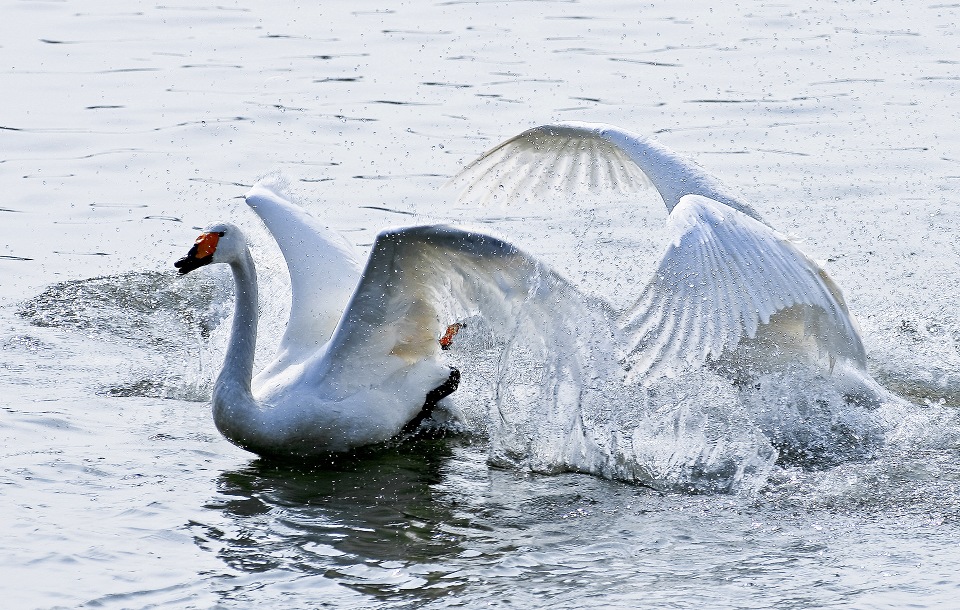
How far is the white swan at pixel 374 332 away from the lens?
7008 mm

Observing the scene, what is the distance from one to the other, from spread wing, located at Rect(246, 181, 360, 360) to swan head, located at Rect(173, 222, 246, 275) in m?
0.65

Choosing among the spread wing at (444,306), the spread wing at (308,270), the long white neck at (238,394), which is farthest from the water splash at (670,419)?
the long white neck at (238,394)

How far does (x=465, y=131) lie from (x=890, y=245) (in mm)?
3988

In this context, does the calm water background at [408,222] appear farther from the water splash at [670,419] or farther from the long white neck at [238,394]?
the long white neck at [238,394]

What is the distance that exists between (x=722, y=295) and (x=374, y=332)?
1.82 meters

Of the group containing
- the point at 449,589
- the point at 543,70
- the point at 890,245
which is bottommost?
the point at 449,589

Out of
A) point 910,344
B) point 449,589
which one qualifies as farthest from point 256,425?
point 910,344

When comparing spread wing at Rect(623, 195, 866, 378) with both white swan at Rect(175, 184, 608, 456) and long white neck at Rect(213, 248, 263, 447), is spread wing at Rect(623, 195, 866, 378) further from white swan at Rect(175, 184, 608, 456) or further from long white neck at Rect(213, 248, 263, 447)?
long white neck at Rect(213, 248, 263, 447)

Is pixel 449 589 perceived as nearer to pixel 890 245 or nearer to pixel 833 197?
pixel 890 245

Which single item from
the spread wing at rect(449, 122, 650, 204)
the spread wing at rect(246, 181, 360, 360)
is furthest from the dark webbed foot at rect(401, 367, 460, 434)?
the spread wing at rect(449, 122, 650, 204)

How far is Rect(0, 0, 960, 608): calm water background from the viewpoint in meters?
6.38

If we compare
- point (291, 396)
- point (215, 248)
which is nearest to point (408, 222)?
point (215, 248)

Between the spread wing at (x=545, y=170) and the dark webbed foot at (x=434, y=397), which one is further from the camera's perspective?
the spread wing at (x=545, y=170)

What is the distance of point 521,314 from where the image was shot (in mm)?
7141
